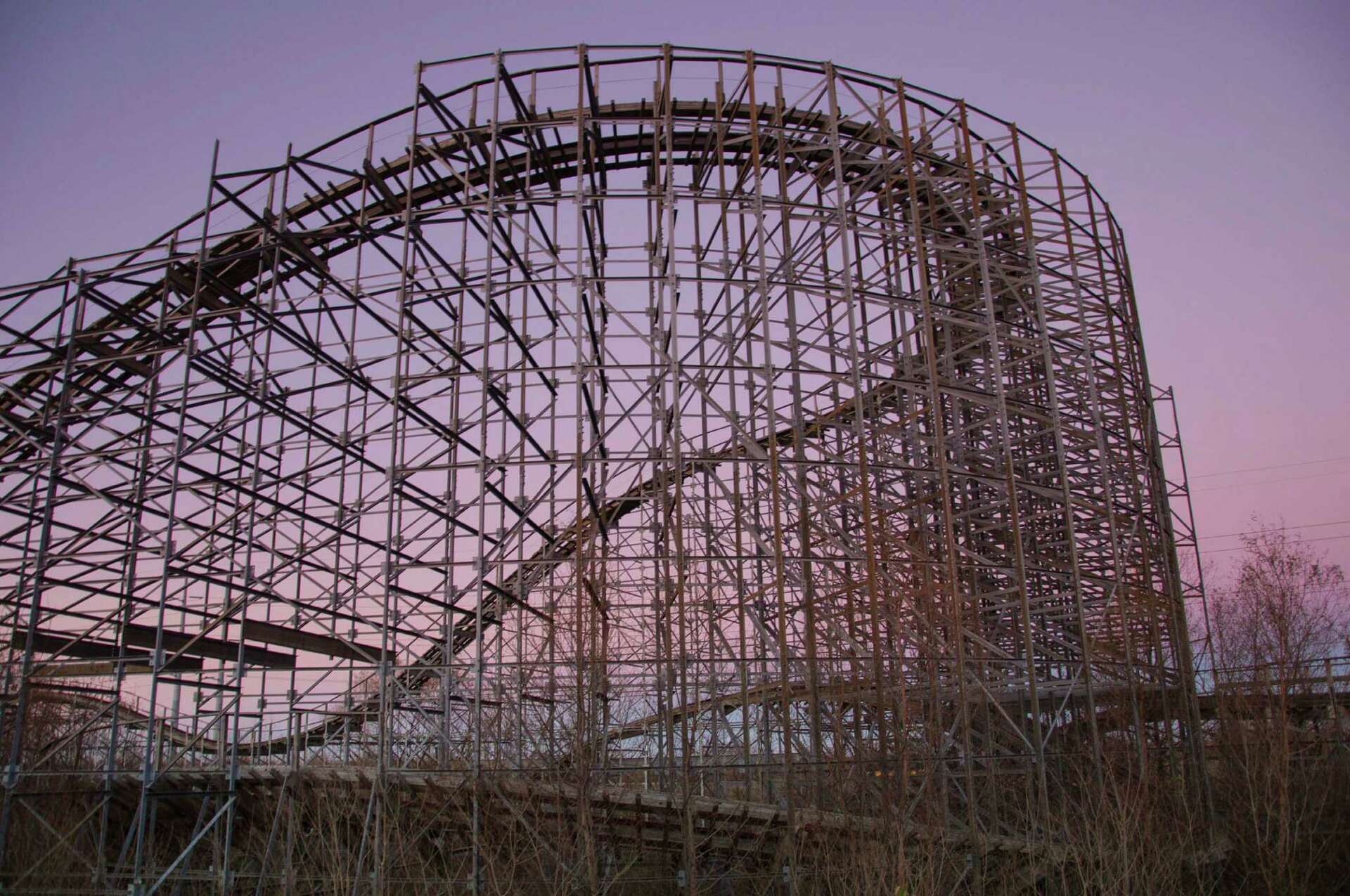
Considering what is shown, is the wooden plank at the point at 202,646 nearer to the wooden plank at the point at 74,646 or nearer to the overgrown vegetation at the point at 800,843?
the wooden plank at the point at 74,646

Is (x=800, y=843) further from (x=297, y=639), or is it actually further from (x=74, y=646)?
(x=74, y=646)

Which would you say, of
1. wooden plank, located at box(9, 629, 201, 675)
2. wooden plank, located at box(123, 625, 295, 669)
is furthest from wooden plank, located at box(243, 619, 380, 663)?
wooden plank, located at box(9, 629, 201, 675)

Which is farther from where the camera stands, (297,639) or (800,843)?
(297,639)

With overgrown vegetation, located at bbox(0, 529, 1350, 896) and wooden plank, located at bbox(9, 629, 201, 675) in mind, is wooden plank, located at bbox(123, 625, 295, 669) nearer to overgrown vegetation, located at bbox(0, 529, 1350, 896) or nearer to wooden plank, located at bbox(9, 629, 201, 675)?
wooden plank, located at bbox(9, 629, 201, 675)

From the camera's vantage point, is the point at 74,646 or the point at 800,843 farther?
the point at 74,646

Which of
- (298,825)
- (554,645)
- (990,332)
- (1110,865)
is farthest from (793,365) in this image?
(298,825)

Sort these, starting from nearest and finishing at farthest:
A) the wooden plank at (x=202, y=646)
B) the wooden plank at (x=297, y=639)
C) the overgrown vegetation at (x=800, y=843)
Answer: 1. the overgrown vegetation at (x=800, y=843)
2. the wooden plank at (x=297, y=639)
3. the wooden plank at (x=202, y=646)

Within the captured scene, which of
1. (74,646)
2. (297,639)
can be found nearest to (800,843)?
(297,639)

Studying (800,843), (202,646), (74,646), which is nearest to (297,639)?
(202,646)

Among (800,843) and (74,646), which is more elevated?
(74,646)

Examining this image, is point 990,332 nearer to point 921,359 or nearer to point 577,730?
point 921,359

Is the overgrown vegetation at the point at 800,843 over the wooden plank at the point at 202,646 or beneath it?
beneath

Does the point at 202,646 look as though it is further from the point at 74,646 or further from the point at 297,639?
the point at 74,646

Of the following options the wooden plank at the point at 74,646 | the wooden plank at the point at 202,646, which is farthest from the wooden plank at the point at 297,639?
the wooden plank at the point at 74,646
